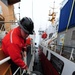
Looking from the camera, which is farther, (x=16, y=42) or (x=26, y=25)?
(x=26, y=25)

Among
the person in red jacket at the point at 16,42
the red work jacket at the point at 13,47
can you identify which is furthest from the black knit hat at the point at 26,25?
the red work jacket at the point at 13,47

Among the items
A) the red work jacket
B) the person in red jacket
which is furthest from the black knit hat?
the red work jacket

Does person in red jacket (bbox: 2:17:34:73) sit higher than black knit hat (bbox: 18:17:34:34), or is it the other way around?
black knit hat (bbox: 18:17:34:34)

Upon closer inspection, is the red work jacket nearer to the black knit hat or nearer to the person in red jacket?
the person in red jacket

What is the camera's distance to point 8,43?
1359mm

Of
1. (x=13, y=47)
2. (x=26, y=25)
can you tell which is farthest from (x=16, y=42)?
(x=26, y=25)

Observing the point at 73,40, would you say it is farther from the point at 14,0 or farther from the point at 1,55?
the point at 14,0

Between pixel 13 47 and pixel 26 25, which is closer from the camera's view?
pixel 13 47

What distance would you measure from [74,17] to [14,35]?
1.24 metres

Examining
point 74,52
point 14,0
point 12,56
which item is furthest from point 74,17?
point 14,0

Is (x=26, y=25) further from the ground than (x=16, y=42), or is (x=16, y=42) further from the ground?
(x=26, y=25)

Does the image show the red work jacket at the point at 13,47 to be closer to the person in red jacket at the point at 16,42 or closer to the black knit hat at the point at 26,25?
the person in red jacket at the point at 16,42

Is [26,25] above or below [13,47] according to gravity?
above

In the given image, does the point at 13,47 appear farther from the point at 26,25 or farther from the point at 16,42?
the point at 26,25
